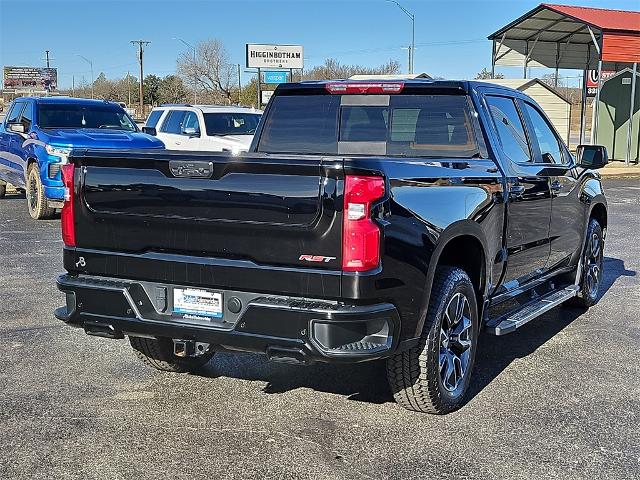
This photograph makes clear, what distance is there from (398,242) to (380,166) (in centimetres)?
40

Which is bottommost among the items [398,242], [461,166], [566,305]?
[566,305]

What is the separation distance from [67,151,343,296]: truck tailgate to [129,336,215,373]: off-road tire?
0.95 m

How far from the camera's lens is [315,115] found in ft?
19.2

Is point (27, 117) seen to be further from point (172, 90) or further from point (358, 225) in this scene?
point (172, 90)

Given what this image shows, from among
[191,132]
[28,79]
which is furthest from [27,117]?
[28,79]

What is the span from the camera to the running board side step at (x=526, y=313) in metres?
5.09

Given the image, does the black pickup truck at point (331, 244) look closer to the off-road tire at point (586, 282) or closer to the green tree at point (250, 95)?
the off-road tire at point (586, 282)

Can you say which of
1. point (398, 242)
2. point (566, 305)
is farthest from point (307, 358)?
point (566, 305)

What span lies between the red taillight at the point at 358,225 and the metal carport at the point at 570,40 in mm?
23240

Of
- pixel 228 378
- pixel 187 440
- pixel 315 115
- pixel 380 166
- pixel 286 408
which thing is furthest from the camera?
pixel 315 115

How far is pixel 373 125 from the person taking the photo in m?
5.68

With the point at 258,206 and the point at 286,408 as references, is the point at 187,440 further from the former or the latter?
the point at 258,206

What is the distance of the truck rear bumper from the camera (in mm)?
3809

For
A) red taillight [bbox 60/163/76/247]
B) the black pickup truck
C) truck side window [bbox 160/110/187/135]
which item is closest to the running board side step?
the black pickup truck
